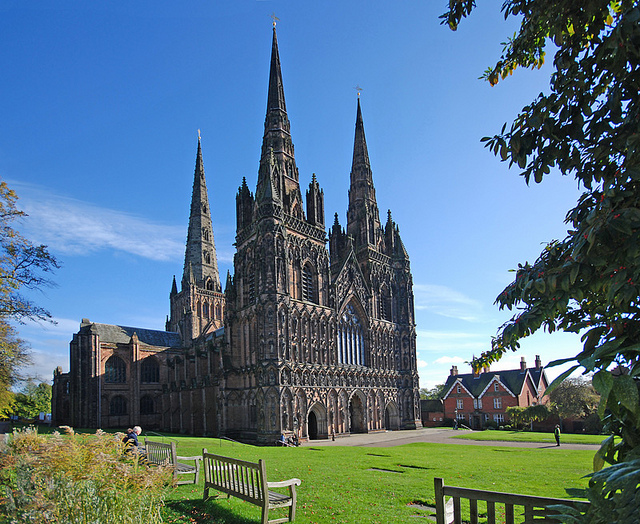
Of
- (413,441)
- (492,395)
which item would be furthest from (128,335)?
(492,395)

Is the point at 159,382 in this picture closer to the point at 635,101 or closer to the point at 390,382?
the point at 390,382

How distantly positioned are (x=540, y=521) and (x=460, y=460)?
56.7ft

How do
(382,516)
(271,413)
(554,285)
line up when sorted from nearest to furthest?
(554,285) → (382,516) → (271,413)

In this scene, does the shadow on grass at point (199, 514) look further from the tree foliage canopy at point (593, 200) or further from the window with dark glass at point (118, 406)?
the window with dark glass at point (118, 406)

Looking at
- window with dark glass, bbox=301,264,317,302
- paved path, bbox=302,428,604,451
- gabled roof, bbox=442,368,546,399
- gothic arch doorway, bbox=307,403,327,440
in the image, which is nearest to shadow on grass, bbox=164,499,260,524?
paved path, bbox=302,428,604,451

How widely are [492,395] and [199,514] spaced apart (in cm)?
5587

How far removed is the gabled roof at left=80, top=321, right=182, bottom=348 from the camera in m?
54.8

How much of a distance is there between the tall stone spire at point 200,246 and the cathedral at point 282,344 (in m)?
10.9

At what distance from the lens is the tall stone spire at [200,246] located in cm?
7231

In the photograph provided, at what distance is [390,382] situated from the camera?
51406mm

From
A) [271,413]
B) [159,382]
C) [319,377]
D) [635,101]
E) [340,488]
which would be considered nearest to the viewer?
[635,101]

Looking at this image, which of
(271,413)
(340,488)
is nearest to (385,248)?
(271,413)

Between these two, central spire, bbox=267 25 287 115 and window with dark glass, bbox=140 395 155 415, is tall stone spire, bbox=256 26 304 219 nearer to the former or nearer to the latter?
central spire, bbox=267 25 287 115

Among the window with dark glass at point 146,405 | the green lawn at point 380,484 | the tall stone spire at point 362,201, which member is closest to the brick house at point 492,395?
the tall stone spire at point 362,201
